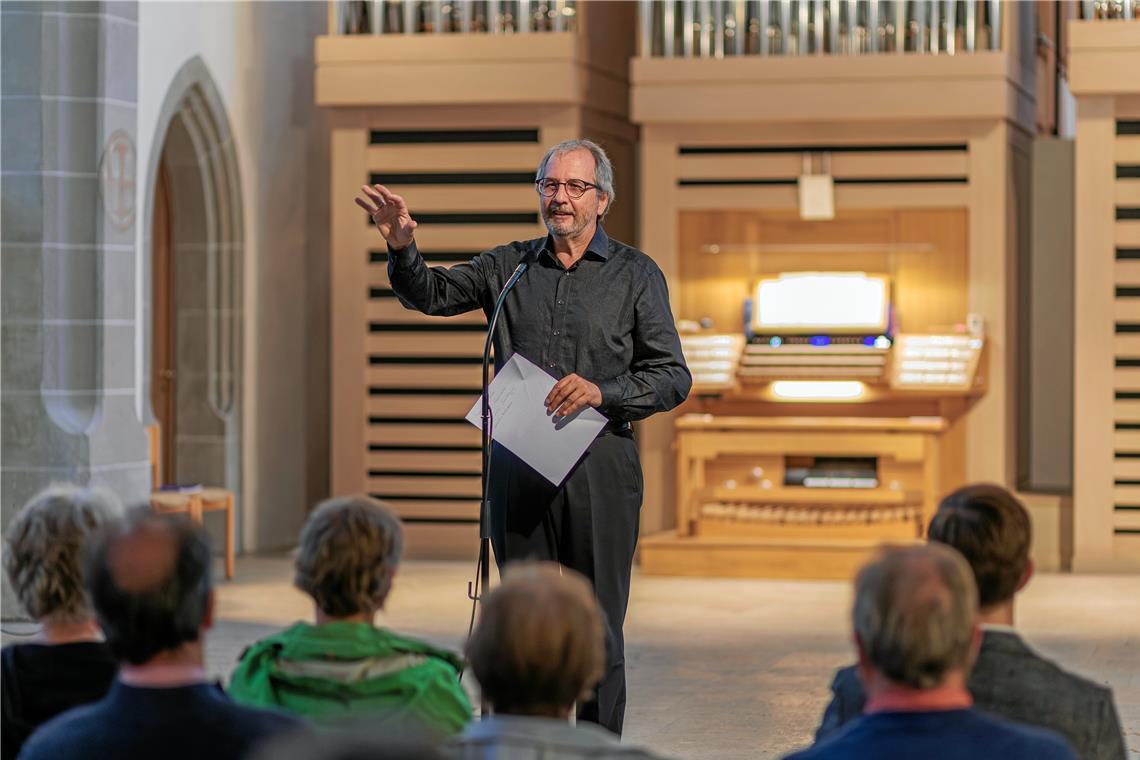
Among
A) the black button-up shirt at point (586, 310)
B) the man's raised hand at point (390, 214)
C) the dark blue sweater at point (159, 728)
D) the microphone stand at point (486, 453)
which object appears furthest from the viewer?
the black button-up shirt at point (586, 310)

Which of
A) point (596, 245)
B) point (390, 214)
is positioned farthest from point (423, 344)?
point (390, 214)

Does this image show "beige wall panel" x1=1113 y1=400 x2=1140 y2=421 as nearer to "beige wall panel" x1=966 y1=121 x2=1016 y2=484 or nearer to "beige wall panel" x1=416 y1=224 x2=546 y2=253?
"beige wall panel" x1=966 y1=121 x2=1016 y2=484

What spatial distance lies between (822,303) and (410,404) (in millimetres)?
2311

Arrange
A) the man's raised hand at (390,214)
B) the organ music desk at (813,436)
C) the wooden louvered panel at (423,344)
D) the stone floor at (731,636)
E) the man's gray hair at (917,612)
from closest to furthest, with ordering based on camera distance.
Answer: the man's gray hair at (917,612) → the man's raised hand at (390,214) → the stone floor at (731,636) → the organ music desk at (813,436) → the wooden louvered panel at (423,344)

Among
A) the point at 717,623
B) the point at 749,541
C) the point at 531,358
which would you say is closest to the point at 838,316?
the point at 749,541

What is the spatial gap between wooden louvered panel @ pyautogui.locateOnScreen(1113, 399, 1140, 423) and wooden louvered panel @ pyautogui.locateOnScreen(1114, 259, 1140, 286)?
60 cm

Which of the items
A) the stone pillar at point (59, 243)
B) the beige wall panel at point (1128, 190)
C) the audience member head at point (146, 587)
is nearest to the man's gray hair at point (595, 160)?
the audience member head at point (146, 587)

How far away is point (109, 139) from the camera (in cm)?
747

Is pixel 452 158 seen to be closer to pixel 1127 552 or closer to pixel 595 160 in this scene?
pixel 1127 552

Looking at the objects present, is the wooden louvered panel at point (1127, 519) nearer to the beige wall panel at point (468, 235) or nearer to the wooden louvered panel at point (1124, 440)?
the wooden louvered panel at point (1124, 440)

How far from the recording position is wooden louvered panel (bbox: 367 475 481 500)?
9.85 m

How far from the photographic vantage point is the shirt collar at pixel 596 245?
13.1 feet

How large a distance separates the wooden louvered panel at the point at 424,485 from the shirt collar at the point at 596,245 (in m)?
5.91

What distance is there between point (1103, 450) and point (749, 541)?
73.7 inches
